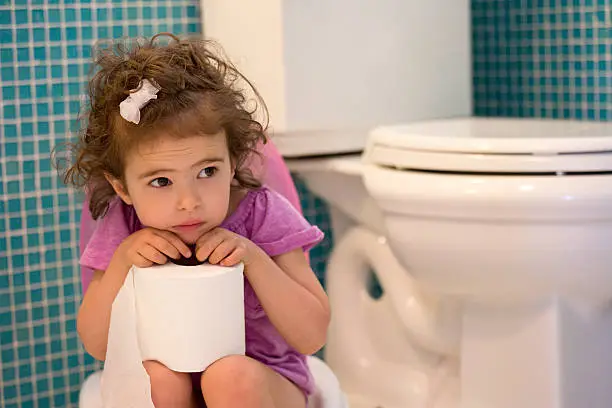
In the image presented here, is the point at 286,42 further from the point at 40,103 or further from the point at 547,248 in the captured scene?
the point at 547,248

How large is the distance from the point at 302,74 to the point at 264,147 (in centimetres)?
34

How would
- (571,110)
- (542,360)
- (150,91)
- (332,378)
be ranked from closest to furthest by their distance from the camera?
(150,91), (332,378), (542,360), (571,110)

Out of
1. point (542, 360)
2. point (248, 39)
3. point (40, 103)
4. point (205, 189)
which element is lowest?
point (542, 360)

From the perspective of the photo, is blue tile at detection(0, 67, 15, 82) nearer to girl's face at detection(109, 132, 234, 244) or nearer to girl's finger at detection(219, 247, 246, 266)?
girl's face at detection(109, 132, 234, 244)

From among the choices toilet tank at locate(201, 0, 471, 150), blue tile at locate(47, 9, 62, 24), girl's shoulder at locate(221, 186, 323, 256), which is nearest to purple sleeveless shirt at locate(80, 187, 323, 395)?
girl's shoulder at locate(221, 186, 323, 256)

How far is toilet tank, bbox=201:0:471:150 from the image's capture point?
5.31 feet

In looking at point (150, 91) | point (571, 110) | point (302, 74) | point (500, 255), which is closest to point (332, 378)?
point (500, 255)

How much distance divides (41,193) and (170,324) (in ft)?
2.08

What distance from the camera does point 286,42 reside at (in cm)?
160

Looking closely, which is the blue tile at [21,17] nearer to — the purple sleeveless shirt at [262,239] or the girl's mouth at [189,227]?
the purple sleeveless shirt at [262,239]

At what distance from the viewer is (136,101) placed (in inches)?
41.9

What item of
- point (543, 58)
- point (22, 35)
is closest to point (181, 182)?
point (22, 35)

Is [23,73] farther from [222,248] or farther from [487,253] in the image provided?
[487,253]

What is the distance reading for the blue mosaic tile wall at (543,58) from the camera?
6.03ft
